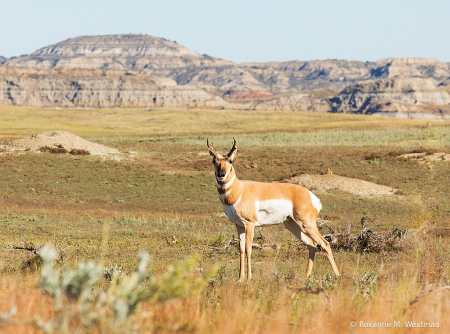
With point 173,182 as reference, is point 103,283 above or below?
above

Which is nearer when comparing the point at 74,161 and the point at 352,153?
the point at 74,161

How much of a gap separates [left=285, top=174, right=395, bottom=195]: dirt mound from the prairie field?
1062 millimetres

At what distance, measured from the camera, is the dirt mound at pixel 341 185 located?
3011 centimetres

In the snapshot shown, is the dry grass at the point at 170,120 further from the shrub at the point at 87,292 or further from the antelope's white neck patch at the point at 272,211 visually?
the shrub at the point at 87,292

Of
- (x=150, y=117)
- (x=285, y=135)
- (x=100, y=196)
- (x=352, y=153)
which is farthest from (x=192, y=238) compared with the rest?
(x=150, y=117)

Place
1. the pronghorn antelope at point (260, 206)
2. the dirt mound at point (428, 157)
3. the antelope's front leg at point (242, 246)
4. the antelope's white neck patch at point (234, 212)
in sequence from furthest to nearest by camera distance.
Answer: the dirt mound at point (428, 157), the antelope's white neck patch at point (234, 212), the pronghorn antelope at point (260, 206), the antelope's front leg at point (242, 246)

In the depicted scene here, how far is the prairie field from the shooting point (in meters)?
4.24

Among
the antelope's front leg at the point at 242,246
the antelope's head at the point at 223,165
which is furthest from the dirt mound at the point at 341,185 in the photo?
the antelope's head at the point at 223,165

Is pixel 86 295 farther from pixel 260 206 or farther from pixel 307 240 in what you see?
pixel 307 240

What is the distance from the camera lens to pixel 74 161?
133 feet

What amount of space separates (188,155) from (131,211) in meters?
23.3

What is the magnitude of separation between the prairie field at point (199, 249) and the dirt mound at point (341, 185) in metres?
1.06

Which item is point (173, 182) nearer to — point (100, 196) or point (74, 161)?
point (100, 196)

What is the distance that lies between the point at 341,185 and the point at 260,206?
22689 mm
